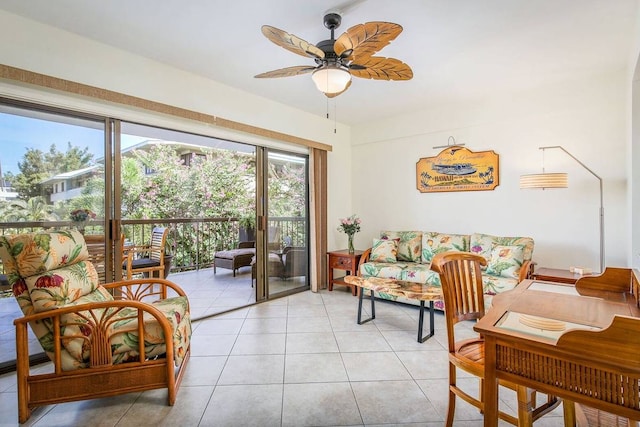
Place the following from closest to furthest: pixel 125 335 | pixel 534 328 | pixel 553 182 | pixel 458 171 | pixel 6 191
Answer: pixel 534 328
pixel 125 335
pixel 6 191
pixel 553 182
pixel 458 171

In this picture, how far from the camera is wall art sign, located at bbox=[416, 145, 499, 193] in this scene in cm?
388

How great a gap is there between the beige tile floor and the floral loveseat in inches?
22.8

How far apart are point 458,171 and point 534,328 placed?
133 inches

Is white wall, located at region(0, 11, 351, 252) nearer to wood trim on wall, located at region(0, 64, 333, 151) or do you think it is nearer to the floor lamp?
wood trim on wall, located at region(0, 64, 333, 151)

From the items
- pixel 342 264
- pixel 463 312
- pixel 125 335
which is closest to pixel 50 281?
pixel 125 335

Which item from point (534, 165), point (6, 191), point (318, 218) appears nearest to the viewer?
point (6, 191)

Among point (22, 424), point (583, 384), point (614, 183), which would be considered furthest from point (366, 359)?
point (614, 183)

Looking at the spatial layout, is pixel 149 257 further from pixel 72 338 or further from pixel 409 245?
pixel 409 245

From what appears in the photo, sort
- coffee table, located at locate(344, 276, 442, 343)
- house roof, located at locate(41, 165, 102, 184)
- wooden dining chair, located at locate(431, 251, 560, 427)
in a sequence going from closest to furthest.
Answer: wooden dining chair, located at locate(431, 251, 560, 427) → house roof, located at locate(41, 165, 102, 184) → coffee table, located at locate(344, 276, 442, 343)

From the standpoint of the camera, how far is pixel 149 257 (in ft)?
14.8

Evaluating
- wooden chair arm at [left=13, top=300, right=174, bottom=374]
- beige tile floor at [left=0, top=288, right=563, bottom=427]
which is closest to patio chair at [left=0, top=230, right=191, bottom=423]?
wooden chair arm at [left=13, top=300, right=174, bottom=374]

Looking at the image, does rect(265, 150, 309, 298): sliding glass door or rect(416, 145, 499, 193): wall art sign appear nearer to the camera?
rect(416, 145, 499, 193): wall art sign

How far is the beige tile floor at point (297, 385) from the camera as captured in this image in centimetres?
178

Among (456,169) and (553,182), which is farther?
(456,169)
